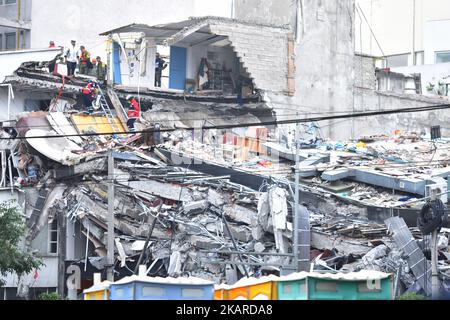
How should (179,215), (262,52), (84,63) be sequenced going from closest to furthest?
(179,215) → (84,63) → (262,52)

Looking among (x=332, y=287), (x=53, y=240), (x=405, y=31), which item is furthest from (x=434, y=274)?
(x=405, y=31)

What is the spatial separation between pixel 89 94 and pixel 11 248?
11.9 meters

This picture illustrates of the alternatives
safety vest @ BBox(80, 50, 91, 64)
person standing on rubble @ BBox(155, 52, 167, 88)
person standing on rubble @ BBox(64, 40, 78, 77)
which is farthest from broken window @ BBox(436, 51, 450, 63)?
person standing on rubble @ BBox(64, 40, 78, 77)

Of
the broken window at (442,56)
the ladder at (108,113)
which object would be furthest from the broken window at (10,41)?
the broken window at (442,56)

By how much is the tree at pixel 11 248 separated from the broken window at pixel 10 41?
59.7 feet

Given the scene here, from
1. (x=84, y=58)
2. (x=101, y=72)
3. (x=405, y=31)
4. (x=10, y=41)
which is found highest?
(x=405, y=31)

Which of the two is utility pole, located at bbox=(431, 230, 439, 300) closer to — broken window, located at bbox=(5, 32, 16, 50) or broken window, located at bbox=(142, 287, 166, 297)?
broken window, located at bbox=(142, 287, 166, 297)

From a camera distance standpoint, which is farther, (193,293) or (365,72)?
(365,72)

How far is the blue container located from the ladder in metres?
18.1

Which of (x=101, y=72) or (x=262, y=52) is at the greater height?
(x=262, y=52)

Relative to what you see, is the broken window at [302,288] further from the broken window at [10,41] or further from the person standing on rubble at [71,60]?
the broken window at [10,41]

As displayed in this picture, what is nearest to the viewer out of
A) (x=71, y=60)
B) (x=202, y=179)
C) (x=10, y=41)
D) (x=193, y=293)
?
(x=193, y=293)

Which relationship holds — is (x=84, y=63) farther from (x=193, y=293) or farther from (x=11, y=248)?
(x=193, y=293)

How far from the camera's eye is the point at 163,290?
77.1 feet
